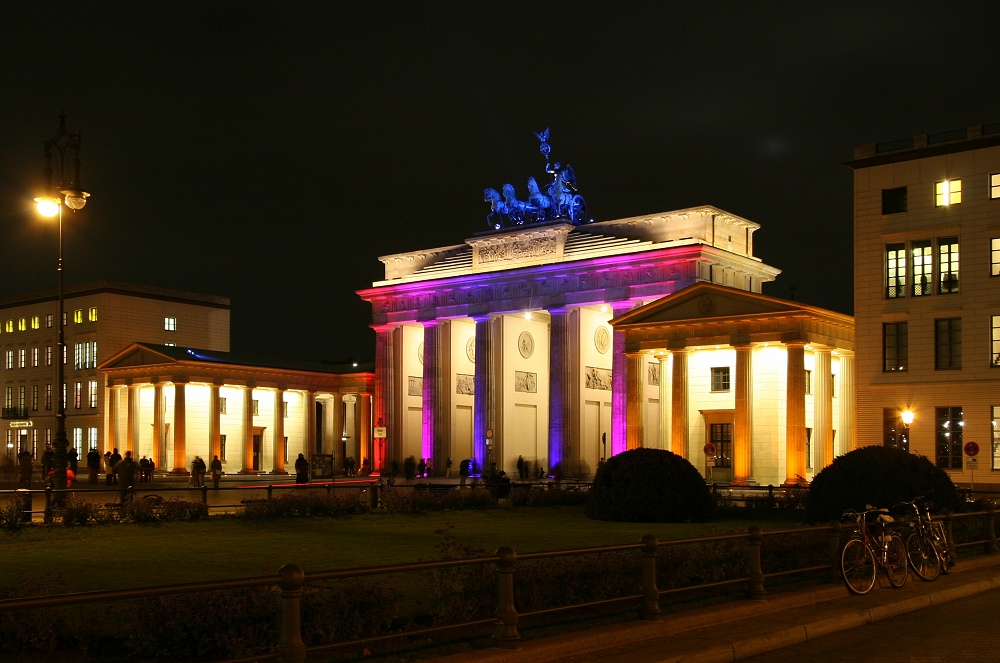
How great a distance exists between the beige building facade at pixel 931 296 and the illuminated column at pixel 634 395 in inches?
463

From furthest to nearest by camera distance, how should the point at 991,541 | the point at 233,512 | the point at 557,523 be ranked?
the point at 233,512 < the point at 557,523 < the point at 991,541

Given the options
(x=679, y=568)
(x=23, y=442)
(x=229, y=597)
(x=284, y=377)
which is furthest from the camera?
(x=23, y=442)

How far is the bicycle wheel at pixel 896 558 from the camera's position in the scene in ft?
56.6

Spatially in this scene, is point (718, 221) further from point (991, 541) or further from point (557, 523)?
point (991, 541)

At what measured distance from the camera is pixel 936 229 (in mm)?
44938

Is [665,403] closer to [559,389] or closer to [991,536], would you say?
[559,389]

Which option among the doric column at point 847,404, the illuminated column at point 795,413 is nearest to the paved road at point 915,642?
the illuminated column at point 795,413

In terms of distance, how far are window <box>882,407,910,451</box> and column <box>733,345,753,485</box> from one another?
685 cm

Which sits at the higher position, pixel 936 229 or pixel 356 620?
pixel 936 229

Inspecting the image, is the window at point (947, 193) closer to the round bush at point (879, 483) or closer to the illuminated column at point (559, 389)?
the round bush at point (879, 483)

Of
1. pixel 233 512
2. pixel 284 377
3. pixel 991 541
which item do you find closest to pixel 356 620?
pixel 991 541

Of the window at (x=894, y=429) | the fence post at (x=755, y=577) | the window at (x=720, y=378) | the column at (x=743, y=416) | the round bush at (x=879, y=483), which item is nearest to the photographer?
the fence post at (x=755, y=577)

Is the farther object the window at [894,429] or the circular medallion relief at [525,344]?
the circular medallion relief at [525,344]

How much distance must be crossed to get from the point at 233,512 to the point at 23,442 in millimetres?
68395
